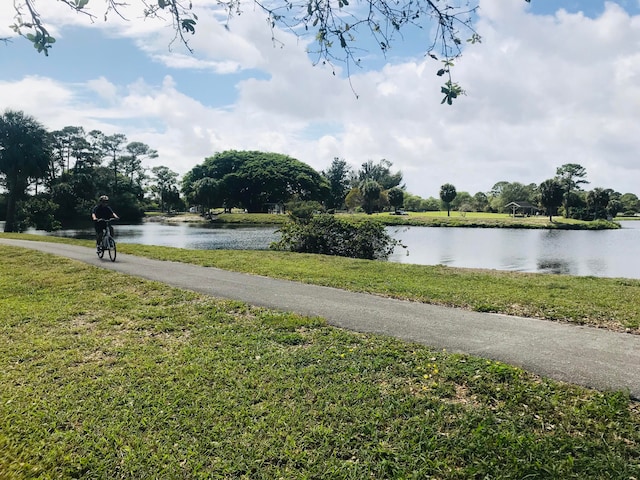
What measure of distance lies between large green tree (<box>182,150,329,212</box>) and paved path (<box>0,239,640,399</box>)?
73.3m

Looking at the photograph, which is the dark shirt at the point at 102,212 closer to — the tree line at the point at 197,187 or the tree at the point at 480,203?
the tree line at the point at 197,187

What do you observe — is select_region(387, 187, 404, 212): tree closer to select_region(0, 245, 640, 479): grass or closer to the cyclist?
the cyclist

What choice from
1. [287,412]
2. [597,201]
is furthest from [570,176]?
[287,412]

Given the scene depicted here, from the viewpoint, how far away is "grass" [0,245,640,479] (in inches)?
123

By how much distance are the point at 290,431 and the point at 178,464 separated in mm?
851

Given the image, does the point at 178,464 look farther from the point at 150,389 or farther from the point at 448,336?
the point at 448,336

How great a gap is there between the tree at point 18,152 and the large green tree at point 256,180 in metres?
41.1

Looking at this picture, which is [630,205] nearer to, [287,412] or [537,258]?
[537,258]

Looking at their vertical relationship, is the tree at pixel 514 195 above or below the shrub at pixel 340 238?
above

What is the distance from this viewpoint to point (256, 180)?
84.6 metres

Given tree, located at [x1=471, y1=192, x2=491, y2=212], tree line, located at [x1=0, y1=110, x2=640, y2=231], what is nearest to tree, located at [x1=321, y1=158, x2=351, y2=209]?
tree line, located at [x1=0, y1=110, x2=640, y2=231]

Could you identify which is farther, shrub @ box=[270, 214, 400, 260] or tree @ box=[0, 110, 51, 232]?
tree @ box=[0, 110, 51, 232]

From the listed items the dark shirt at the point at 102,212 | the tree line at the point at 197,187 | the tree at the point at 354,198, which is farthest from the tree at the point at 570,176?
A: the dark shirt at the point at 102,212

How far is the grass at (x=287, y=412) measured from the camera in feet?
10.2
